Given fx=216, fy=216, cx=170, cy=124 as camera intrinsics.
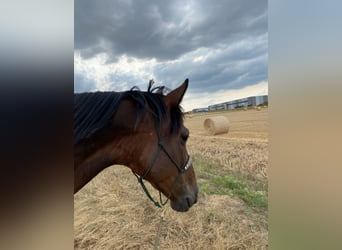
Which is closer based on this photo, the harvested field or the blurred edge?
the blurred edge

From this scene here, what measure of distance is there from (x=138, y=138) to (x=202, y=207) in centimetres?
71

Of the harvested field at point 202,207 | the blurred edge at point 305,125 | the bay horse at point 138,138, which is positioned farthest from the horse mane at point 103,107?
the blurred edge at point 305,125

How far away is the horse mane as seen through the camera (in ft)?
2.29

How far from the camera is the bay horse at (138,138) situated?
2.35ft

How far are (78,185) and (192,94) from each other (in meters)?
0.63

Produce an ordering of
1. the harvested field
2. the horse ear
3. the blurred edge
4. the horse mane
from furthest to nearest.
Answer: the harvested field, the horse ear, the horse mane, the blurred edge

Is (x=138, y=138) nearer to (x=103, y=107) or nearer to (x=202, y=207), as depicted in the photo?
(x=103, y=107)

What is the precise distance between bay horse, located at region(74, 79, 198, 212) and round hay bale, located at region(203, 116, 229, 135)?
258 mm

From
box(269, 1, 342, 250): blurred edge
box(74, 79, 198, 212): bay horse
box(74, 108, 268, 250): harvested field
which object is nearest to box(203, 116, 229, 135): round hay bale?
box(74, 108, 268, 250): harvested field

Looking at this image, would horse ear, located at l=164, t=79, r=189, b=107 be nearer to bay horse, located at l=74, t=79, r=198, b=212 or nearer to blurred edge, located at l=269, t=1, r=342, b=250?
bay horse, located at l=74, t=79, r=198, b=212

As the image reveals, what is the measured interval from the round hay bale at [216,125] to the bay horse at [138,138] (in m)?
0.26

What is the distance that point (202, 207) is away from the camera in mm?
1272

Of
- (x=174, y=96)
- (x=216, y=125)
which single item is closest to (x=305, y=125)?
(x=174, y=96)

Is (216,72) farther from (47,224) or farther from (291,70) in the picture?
(47,224)
